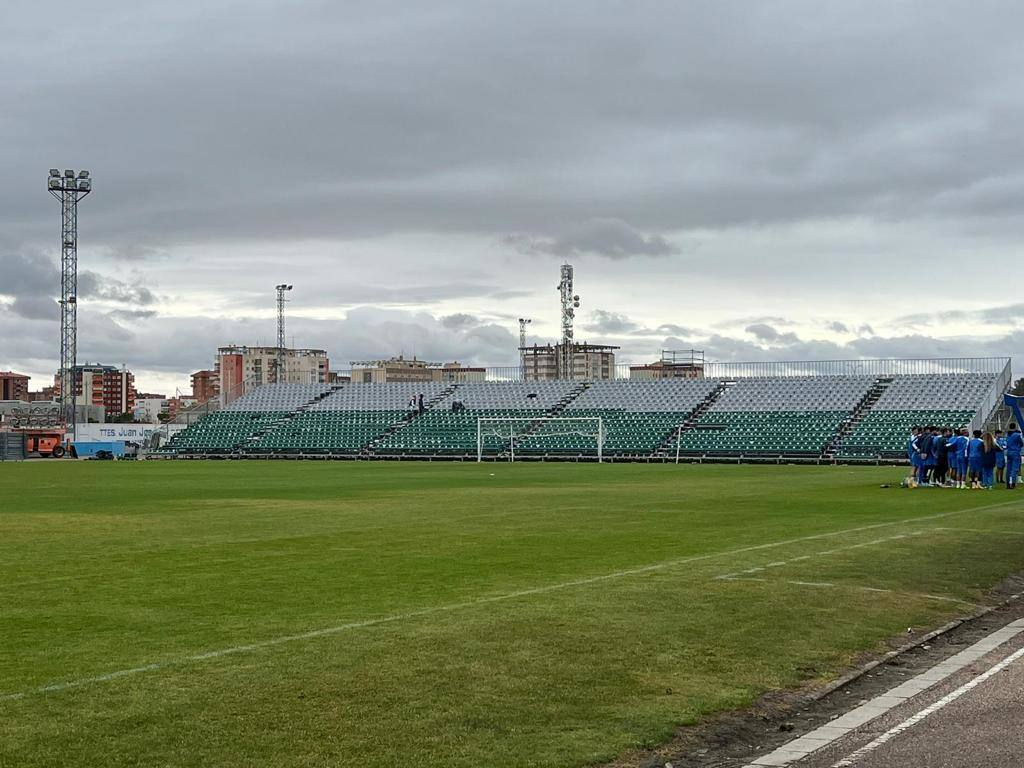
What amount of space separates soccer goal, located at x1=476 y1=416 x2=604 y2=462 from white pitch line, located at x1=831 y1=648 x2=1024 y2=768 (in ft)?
220

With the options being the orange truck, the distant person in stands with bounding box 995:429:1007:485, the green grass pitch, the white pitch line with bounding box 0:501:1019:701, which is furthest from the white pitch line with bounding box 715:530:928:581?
the orange truck

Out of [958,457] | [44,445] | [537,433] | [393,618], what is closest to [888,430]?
[537,433]

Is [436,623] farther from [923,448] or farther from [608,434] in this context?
[608,434]

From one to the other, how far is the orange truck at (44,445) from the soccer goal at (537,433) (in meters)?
33.9

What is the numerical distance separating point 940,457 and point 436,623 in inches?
1156

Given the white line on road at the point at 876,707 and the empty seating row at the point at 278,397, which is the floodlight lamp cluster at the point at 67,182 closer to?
the empty seating row at the point at 278,397

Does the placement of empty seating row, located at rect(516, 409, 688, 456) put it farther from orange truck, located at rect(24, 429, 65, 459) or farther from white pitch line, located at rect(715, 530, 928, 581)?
white pitch line, located at rect(715, 530, 928, 581)

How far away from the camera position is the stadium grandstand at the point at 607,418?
7481 cm

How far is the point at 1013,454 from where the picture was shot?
120ft

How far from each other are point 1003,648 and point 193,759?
7.70 meters

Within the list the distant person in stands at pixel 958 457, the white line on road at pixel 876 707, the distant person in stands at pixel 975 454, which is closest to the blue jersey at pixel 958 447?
the distant person in stands at pixel 958 457

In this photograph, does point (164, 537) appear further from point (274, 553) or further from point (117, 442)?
point (117, 442)

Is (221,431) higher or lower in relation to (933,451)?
higher

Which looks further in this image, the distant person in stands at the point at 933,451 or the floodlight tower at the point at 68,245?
the floodlight tower at the point at 68,245
